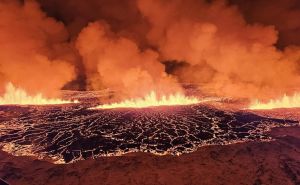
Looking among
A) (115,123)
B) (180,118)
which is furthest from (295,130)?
(115,123)

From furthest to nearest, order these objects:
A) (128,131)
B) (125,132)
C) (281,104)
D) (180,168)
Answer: (281,104)
(128,131)
(125,132)
(180,168)

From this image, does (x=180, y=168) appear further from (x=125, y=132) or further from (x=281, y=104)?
(x=281, y=104)

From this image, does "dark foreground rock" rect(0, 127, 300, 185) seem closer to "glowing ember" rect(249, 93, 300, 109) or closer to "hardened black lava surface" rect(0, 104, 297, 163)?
"hardened black lava surface" rect(0, 104, 297, 163)

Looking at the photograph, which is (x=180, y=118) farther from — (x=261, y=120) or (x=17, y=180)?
(x=17, y=180)

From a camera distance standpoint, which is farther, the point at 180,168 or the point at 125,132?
the point at 125,132

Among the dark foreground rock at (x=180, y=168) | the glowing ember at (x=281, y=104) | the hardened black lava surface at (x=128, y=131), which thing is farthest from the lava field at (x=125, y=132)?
the glowing ember at (x=281, y=104)

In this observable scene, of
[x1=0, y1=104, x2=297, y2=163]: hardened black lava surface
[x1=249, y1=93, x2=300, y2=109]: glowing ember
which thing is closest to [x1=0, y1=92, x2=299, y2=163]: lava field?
[x1=0, y1=104, x2=297, y2=163]: hardened black lava surface

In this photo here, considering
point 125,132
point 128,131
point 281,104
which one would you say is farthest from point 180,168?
point 281,104
